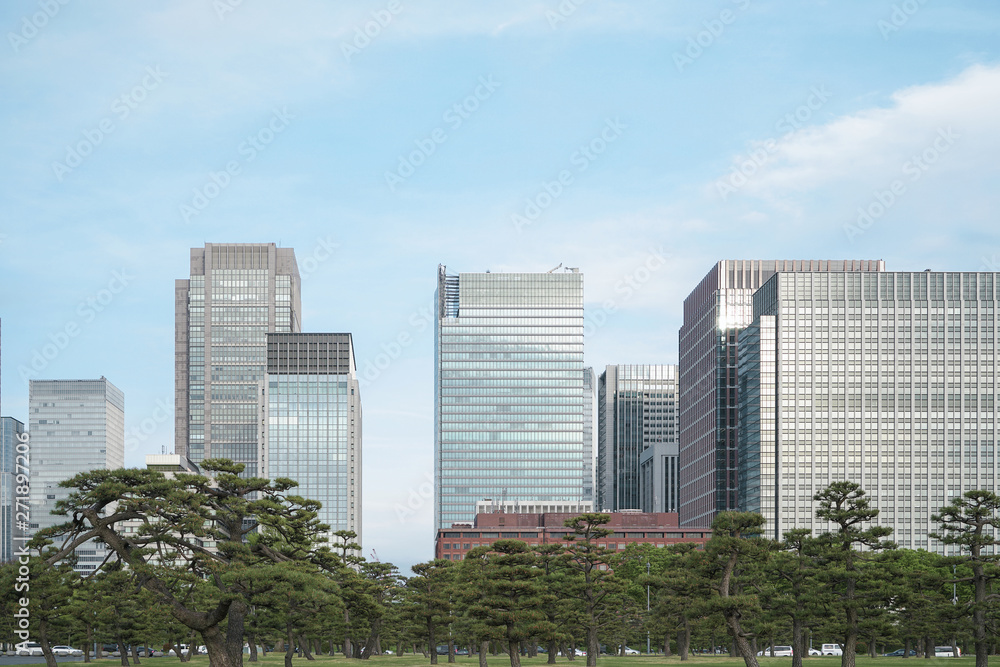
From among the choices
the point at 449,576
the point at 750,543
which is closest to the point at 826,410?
the point at 449,576

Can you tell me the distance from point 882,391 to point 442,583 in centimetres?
12659

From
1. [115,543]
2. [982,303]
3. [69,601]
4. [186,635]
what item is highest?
[982,303]

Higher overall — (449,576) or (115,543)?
(115,543)

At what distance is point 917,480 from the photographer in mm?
177875

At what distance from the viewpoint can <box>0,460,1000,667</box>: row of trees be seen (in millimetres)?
35781

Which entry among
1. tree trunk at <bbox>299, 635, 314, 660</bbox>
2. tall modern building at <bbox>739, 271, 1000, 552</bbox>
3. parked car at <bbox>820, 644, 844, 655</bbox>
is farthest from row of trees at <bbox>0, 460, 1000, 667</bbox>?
tall modern building at <bbox>739, 271, 1000, 552</bbox>

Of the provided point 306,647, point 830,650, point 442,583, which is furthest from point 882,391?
point 442,583

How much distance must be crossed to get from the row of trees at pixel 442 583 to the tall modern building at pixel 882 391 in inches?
3176

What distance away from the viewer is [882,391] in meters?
180

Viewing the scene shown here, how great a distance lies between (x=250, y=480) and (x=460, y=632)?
3862 cm

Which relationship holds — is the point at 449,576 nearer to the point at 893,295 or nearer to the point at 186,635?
the point at 186,635

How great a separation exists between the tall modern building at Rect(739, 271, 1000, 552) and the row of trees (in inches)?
3176

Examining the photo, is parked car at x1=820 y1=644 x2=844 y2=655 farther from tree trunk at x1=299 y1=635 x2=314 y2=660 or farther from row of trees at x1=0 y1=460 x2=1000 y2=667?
tree trunk at x1=299 y1=635 x2=314 y2=660

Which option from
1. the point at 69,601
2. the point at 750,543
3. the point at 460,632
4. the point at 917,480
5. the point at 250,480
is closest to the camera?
the point at 250,480
